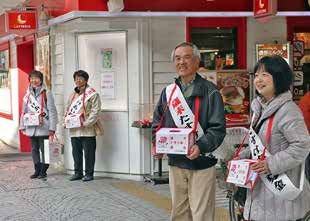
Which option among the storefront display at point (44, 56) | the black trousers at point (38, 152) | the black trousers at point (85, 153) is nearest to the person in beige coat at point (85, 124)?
the black trousers at point (85, 153)

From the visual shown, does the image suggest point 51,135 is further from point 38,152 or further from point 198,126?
point 198,126

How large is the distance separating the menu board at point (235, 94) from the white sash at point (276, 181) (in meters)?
5.15

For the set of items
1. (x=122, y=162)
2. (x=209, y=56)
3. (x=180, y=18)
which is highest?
(x=180, y=18)

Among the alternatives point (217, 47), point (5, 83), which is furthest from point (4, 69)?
point (217, 47)

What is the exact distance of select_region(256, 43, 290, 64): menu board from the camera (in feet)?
29.8

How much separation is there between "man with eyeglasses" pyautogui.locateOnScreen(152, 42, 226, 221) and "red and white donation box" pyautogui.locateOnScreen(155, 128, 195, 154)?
0.10m

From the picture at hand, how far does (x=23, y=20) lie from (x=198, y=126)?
267 inches

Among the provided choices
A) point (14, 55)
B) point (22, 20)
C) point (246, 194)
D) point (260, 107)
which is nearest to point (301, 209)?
point (246, 194)

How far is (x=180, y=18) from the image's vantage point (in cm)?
871

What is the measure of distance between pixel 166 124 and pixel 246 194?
91cm

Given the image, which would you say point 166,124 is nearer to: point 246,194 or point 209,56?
point 246,194

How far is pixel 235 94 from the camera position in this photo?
898cm

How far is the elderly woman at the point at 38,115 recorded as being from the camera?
8.87 meters

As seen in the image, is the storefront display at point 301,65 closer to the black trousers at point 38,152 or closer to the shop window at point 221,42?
the shop window at point 221,42
